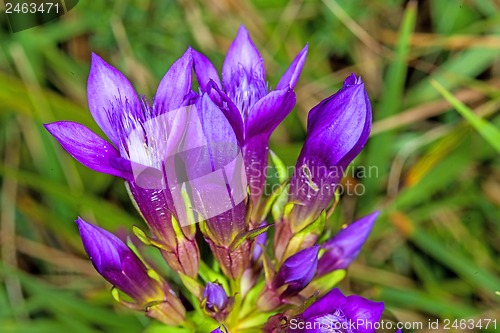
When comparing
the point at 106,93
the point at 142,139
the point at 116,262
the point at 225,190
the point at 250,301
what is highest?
the point at 106,93

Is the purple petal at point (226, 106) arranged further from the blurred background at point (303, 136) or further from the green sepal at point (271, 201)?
the blurred background at point (303, 136)

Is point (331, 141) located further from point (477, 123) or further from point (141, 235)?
point (477, 123)

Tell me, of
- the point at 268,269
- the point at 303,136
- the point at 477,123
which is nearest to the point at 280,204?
the point at 268,269

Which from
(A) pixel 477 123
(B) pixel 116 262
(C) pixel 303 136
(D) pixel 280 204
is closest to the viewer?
(B) pixel 116 262

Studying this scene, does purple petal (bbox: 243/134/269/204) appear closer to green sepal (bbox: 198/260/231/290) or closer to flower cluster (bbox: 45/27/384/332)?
flower cluster (bbox: 45/27/384/332)

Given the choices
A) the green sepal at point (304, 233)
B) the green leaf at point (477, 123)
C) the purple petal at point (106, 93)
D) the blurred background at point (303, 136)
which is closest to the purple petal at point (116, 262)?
the purple petal at point (106, 93)

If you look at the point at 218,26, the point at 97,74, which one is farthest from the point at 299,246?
the point at 218,26

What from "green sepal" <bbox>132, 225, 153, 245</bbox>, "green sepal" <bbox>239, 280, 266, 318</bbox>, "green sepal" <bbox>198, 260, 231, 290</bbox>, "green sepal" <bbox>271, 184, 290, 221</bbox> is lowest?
"green sepal" <bbox>239, 280, 266, 318</bbox>

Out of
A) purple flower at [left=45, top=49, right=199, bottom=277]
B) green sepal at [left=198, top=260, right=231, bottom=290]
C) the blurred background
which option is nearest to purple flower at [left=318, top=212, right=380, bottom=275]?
green sepal at [left=198, top=260, right=231, bottom=290]
